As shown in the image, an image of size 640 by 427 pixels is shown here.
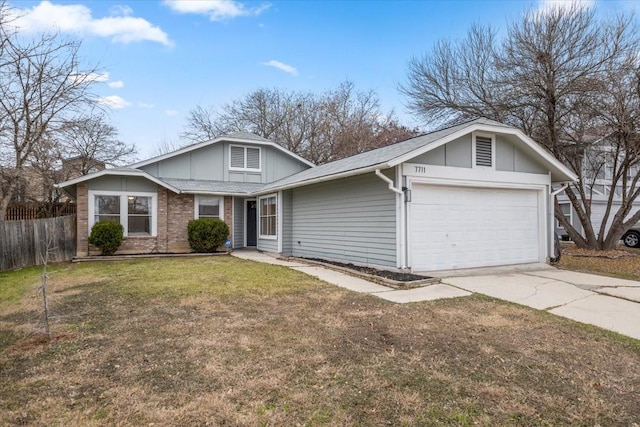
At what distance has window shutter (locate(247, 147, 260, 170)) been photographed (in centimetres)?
1641

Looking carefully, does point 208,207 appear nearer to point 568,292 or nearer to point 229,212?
point 229,212

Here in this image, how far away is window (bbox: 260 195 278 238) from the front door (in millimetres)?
1254

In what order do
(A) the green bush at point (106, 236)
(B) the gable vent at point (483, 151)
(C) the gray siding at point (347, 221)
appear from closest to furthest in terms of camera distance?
(C) the gray siding at point (347, 221), (B) the gable vent at point (483, 151), (A) the green bush at point (106, 236)

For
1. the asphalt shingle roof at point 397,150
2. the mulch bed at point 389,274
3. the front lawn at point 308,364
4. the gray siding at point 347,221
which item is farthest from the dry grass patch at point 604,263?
the front lawn at point 308,364

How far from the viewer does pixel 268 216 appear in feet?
48.1

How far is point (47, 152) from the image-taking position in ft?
56.8

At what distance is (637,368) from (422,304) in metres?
2.77

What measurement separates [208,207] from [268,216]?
7.88 ft

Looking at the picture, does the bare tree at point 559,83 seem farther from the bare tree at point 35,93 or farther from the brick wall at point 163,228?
the bare tree at point 35,93

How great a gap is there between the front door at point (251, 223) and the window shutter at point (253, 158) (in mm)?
1516

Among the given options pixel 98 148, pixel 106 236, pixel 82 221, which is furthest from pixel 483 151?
pixel 98 148

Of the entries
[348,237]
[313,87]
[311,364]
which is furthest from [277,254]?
[313,87]

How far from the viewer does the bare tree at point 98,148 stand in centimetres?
2130

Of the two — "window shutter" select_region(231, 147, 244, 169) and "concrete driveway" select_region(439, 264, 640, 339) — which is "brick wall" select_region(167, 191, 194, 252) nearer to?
"window shutter" select_region(231, 147, 244, 169)
